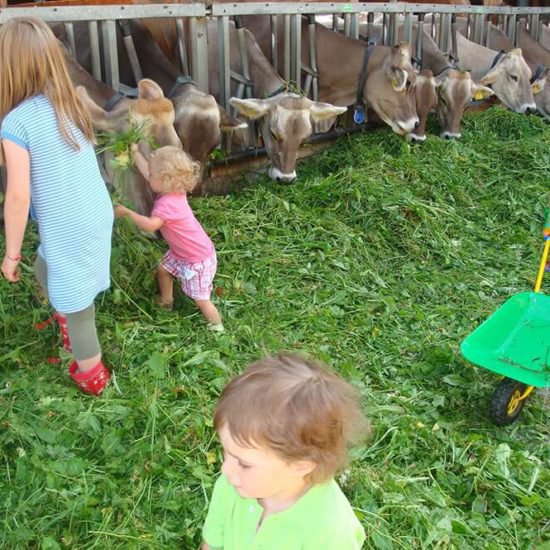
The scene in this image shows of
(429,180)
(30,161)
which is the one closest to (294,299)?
(30,161)

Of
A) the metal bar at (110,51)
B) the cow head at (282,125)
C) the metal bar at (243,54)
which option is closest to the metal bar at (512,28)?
the metal bar at (243,54)

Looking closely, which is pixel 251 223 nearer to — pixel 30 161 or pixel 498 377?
pixel 498 377

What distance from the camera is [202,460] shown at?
8.86ft

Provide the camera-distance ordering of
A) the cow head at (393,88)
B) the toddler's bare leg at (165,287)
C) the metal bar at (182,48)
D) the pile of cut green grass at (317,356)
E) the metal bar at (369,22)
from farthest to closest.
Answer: the metal bar at (369,22), the cow head at (393,88), the metal bar at (182,48), the toddler's bare leg at (165,287), the pile of cut green grass at (317,356)

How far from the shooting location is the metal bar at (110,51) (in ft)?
17.3

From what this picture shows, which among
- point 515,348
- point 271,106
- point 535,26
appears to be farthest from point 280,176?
point 535,26

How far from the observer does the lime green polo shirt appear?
1.51 m

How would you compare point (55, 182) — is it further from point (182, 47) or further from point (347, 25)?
→ point (347, 25)

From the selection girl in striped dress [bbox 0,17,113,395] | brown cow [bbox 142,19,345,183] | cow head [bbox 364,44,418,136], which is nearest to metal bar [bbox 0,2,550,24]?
brown cow [bbox 142,19,345,183]

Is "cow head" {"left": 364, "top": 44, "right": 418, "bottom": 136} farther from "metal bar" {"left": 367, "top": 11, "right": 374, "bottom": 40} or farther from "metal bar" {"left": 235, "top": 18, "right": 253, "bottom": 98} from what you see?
"metal bar" {"left": 235, "top": 18, "right": 253, "bottom": 98}

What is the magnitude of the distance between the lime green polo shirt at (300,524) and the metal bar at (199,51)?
502 centimetres

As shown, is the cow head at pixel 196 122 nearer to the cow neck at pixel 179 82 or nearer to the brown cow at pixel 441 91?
the cow neck at pixel 179 82

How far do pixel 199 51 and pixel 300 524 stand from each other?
205 inches

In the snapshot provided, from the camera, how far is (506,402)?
10.9 feet
